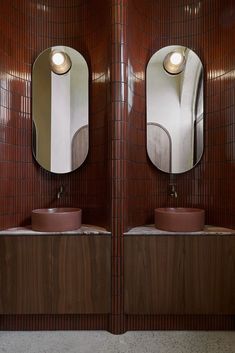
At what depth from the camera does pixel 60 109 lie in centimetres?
202

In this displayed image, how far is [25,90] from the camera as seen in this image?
77.9 inches

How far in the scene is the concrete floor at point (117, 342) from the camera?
5.08 feet

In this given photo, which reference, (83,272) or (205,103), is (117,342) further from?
(205,103)

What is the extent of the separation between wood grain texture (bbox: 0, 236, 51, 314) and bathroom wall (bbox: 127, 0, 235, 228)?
64 centimetres

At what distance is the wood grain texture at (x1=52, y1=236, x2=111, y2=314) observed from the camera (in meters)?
1.69

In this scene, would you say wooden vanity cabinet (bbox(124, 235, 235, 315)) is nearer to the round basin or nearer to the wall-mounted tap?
the round basin

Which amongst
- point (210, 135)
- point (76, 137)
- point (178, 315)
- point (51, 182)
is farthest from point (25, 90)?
point (178, 315)

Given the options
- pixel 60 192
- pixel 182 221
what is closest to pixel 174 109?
pixel 182 221

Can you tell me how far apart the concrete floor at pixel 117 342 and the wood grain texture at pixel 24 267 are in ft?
0.91

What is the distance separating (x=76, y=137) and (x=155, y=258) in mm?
1100

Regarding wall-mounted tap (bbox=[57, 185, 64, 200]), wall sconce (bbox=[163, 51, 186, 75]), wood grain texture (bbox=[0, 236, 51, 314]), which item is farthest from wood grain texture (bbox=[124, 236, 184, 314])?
wall sconce (bbox=[163, 51, 186, 75])

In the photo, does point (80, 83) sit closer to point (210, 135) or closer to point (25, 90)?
point (25, 90)

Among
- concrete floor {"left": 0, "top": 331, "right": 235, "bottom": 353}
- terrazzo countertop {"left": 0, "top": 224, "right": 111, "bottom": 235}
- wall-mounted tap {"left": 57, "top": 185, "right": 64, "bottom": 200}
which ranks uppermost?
wall-mounted tap {"left": 57, "top": 185, "right": 64, "bottom": 200}

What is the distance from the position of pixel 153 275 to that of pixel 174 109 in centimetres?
129
